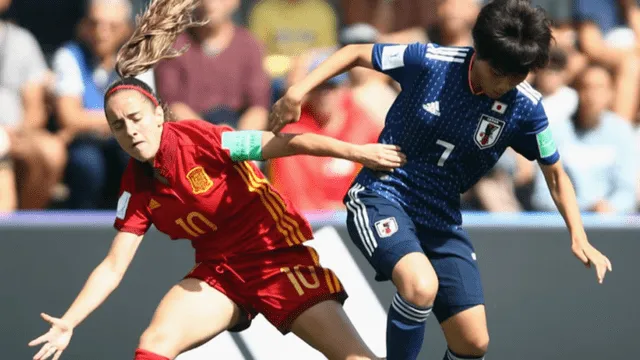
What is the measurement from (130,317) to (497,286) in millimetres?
1851

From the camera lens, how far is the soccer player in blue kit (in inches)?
160

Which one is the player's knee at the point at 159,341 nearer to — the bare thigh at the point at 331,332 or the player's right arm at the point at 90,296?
the player's right arm at the point at 90,296

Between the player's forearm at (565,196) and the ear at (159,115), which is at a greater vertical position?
the ear at (159,115)

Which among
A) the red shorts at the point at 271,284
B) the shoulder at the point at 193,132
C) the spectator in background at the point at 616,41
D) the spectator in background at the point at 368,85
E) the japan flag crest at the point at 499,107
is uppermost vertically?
the shoulder at the point at 193,132

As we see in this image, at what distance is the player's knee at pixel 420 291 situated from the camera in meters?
4.03

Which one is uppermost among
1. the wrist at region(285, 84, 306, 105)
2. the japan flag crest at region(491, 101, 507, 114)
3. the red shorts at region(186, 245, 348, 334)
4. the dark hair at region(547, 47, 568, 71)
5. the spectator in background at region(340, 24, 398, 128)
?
the wrist at region(285, 84, 306, 105)

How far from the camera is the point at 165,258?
5.28m

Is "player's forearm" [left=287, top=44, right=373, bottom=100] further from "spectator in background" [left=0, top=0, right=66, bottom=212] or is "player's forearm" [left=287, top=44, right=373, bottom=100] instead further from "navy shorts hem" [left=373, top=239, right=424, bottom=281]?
"spectator in background" [left=0, top=0, right=66, bottom=212]

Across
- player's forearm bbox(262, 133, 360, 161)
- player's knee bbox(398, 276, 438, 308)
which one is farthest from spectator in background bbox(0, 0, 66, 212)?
player's knee bbox(398, 276, 438, 308)

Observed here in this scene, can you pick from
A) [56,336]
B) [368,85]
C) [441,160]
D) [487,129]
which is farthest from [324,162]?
[56,336]

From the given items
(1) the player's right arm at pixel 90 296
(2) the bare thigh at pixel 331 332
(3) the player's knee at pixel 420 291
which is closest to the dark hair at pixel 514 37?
(3) the player's knee at pixel 420 291

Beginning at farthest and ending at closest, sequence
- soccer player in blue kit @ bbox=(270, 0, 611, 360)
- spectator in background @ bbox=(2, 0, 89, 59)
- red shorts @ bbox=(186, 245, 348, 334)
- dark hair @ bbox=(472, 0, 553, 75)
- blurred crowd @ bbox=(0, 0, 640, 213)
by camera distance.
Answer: spectator in background @ bbox=(2, 0, 89, 59), blurred crowd @ bbox=(0, 0, 640, 213), red shorts @ bbox=(186, 245, 348, 334), soccer player in blue kit @ bbox=(270, 0, 611, 360), dark hair @ bbox=(472, 0, 553, 75)

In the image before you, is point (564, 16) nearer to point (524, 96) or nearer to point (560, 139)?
point (560, 139)

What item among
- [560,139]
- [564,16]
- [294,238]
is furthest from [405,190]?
[564,16]
